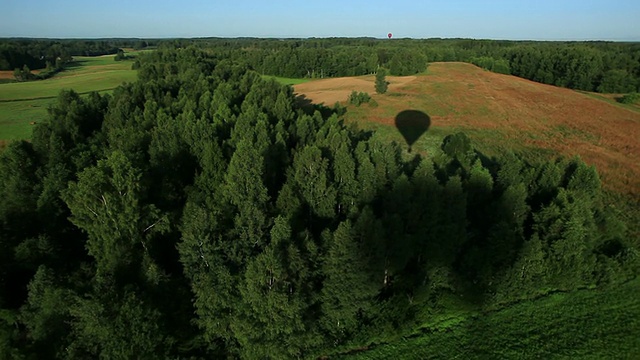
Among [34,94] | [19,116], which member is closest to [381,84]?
[19,116]

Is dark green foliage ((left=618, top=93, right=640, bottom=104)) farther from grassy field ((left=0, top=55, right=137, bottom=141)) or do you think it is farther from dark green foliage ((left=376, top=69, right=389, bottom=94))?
grassy field ((left=0, top=55, right=137, bottom=141))

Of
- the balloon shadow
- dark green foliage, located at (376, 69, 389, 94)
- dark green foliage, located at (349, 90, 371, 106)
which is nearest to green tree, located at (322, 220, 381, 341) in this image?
the balloon shadow

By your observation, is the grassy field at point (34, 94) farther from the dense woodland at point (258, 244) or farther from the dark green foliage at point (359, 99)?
the dark green foliage at point (359, 99)

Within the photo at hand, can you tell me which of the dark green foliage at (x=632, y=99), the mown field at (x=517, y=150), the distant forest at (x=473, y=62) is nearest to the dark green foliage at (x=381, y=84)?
the mown field at (x=517, y=150)

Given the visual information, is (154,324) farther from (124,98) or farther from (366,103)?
(366,103)

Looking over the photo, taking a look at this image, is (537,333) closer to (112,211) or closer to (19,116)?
(112,211)
